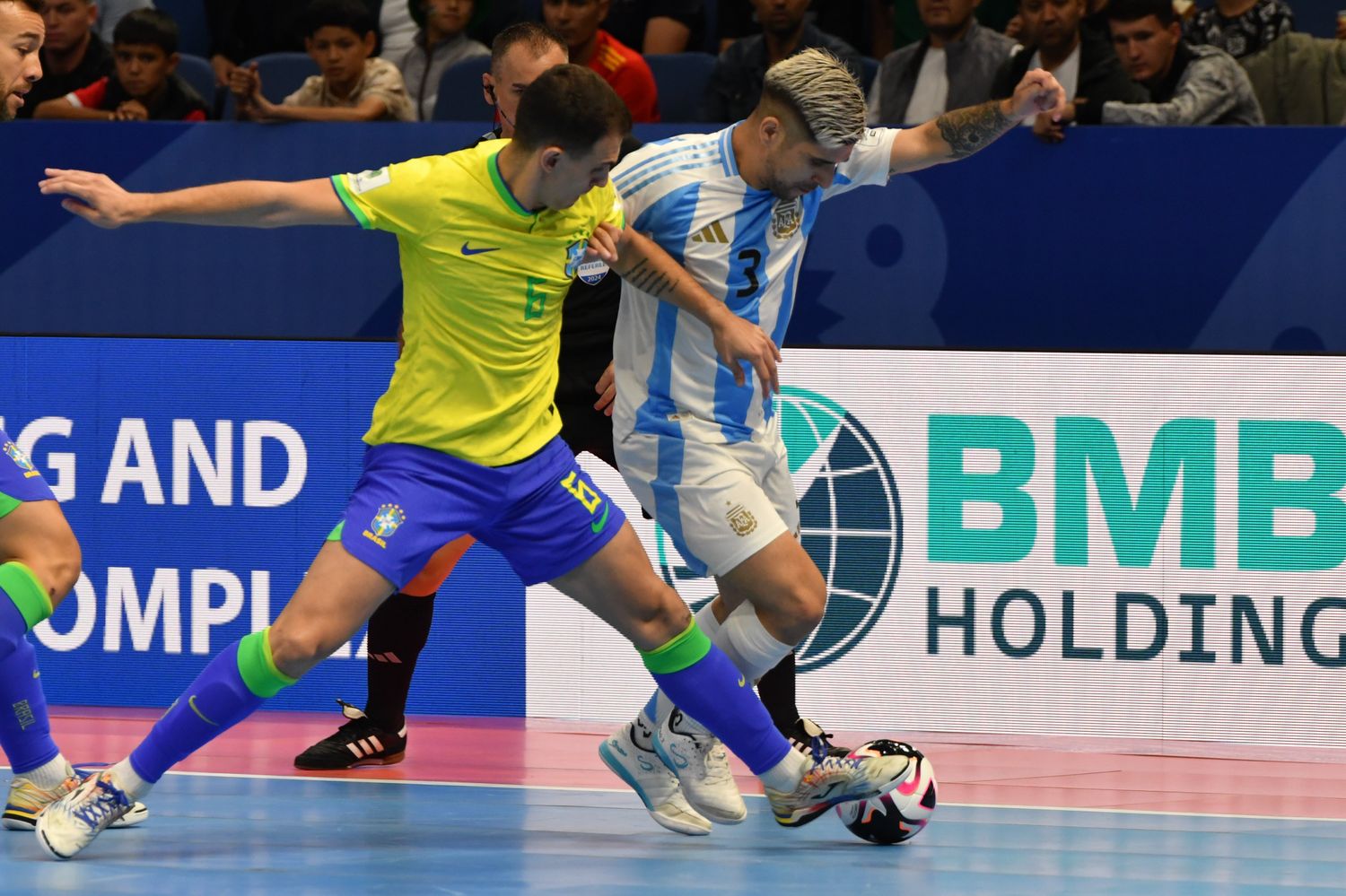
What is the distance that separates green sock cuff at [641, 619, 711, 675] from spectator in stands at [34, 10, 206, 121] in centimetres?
453

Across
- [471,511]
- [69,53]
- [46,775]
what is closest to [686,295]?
[471,511]

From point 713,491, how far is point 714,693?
0.52 meters

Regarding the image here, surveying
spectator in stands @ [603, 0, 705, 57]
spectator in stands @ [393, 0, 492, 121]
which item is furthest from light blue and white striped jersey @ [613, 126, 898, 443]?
spectator in stands @ [603, 0, 705, 57]

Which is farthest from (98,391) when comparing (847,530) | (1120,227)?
(1120,227)

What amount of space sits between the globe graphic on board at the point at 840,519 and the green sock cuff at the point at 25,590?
234cm

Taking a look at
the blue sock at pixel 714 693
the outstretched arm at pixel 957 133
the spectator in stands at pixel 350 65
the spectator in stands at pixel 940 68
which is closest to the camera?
the blue sock at pixel 714 693

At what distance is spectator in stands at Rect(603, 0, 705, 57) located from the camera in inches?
349

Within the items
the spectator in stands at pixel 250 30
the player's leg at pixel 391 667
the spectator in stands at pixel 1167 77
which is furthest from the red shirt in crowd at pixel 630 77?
the player's leg at pixel 391 667

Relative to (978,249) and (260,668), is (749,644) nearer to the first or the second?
(260,668)

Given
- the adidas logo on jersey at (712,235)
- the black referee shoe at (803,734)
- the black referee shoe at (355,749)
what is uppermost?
the adidas logo on jersey at (712,235)

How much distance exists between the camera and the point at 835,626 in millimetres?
6484

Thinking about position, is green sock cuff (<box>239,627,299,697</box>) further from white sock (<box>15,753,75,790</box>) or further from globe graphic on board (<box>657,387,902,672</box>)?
globe graphic on board (<box>657,387,902,672</box>)

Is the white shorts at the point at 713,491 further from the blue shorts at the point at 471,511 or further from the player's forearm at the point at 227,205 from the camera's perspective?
the player's forearm at the point at 227,205

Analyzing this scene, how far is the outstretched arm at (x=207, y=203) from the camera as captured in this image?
400 cm
